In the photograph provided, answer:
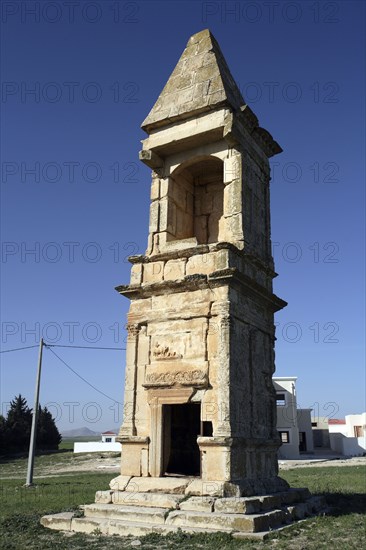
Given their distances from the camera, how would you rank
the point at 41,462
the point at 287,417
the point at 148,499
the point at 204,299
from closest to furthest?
the point at 148,499
the point at 204,299
the point at 41,462
the point at 287,417

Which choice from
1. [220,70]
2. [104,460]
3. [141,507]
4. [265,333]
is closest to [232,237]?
[265,333]

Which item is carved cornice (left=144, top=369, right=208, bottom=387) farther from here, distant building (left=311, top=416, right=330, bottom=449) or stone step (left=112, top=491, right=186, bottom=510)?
distant building (left=311, top=416, right=330, bottom=449)

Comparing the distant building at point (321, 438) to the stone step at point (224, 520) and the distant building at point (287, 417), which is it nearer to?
the distant building at point (287, 417)

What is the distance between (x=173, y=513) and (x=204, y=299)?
3.73 m

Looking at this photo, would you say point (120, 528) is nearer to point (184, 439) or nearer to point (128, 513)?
point (128, 513)

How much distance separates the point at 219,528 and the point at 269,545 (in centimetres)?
85

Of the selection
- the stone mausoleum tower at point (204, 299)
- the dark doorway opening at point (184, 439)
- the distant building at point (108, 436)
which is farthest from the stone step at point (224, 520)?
the distant building at point (108, 436)

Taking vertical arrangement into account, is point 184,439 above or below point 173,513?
above

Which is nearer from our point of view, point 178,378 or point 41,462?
point 178,378

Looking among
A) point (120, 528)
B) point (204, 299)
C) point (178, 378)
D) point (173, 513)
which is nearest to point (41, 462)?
point (178, 378)

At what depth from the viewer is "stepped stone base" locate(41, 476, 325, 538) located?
7742 mm

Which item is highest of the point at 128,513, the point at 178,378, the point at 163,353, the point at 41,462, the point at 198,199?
the point at 198,199

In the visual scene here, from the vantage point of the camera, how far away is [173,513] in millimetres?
8125

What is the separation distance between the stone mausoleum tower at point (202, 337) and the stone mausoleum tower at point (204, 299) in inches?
1.0
